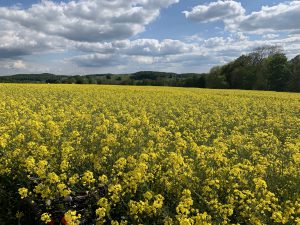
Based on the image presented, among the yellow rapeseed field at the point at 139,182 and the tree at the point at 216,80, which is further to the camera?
the tree at the point at 216,80

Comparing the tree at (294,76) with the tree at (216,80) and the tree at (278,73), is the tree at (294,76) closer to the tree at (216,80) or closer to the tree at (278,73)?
the tree at (278,73)

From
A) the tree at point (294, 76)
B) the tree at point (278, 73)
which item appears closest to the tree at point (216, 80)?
the tree at point (278, 73)

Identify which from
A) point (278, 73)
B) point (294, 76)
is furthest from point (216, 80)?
point (294, 76)

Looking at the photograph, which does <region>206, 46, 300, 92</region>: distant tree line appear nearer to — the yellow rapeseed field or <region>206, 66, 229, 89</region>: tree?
<region>206, 66, 229, 89</region>: tree

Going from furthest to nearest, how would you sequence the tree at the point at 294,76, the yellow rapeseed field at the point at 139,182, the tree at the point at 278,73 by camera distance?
the tree at the point at 278,73, the tree at the point at 294,76, the yellow rapeseed field at the point at 139,182

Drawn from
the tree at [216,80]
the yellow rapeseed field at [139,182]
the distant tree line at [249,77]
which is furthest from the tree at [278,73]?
the yellow rapeseed field at [139,182]

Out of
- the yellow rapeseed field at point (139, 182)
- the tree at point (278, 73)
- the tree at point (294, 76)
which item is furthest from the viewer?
the tree at point (278, 73)

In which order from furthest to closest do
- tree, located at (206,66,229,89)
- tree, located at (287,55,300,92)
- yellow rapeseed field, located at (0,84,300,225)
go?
1. tree, located at (206,66,229,89)
2. tree, located at (287,55,300,92)
3. yellow rapeseed field, located at (0,84,300,225)

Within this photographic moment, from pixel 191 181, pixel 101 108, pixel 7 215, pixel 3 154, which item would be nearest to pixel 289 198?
pixel 191 181

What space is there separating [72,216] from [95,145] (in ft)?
12.3

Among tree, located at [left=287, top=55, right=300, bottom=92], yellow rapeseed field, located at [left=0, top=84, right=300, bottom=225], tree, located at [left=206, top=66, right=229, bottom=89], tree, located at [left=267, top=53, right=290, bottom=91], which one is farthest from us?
tree, located at [left=206, top=66, right=229, bottom=89]

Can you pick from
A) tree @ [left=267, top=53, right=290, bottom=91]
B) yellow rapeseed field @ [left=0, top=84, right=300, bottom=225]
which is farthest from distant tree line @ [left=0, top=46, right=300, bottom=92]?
yellow rapeseed field @ [left=0, top=84, right=300, bottom=225]

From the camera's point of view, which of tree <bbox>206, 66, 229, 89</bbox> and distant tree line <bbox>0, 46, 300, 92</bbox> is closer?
distant tree line <bbox>0, 46, 300, 92</bbox>

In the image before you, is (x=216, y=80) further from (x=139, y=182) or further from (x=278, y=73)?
(x=139, y=182)
